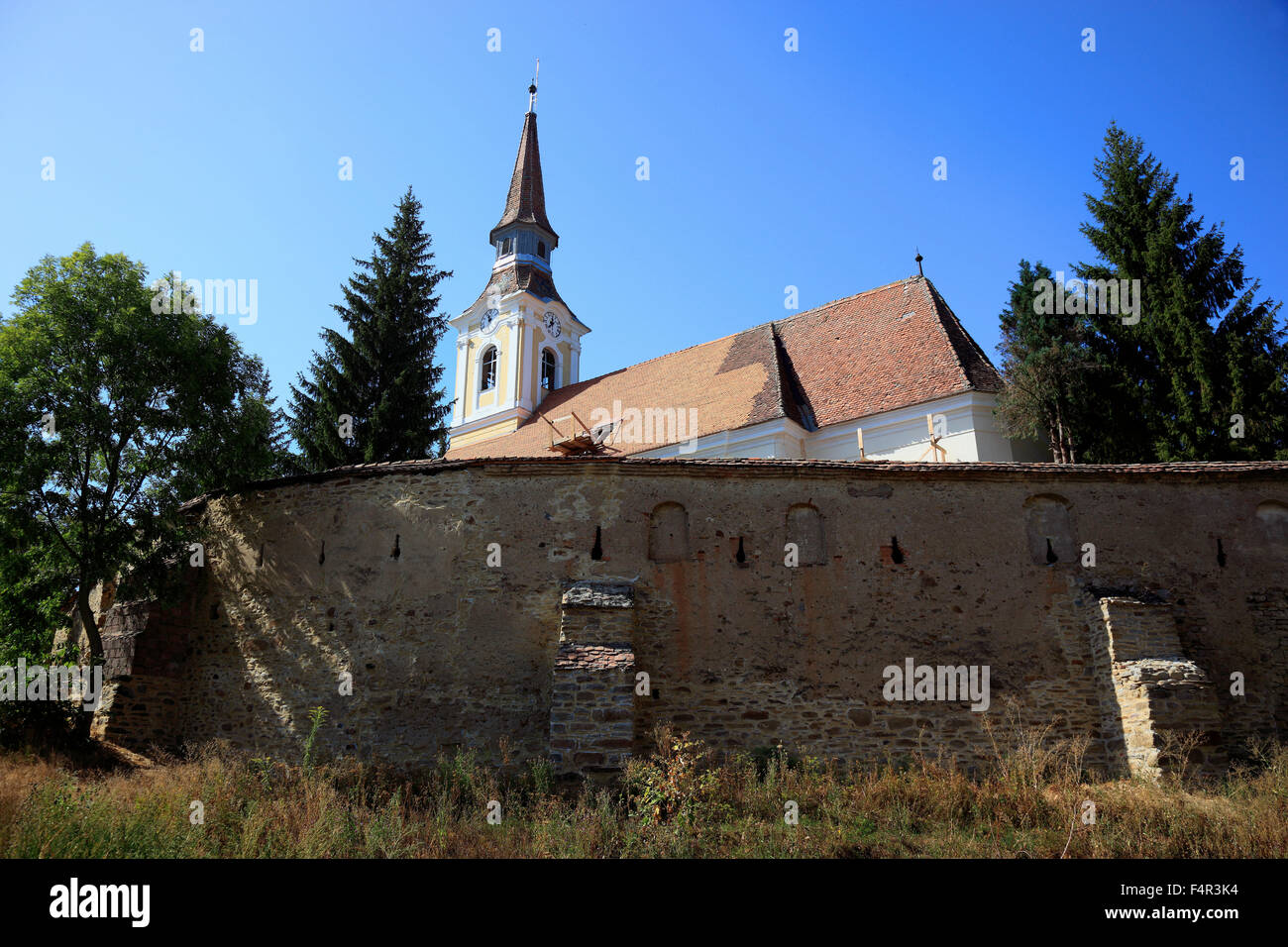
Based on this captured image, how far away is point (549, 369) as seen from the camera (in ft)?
118

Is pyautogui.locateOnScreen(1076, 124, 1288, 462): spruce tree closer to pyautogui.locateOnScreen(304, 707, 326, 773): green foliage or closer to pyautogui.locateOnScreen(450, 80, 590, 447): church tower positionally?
pyautogui.locateOnScreen(304, 707, 326, 773): green foliage

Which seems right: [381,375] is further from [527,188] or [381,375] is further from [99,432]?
[527,188]

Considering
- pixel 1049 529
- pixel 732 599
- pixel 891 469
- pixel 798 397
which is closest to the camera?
pixel 732 599

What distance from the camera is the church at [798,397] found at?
66.7ft

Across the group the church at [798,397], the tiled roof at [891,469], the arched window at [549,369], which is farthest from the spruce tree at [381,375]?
the arched window at [549,369]

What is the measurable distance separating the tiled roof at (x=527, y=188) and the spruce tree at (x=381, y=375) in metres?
15.5

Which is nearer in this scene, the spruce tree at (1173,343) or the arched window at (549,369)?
the spruce tree at (1173,343)

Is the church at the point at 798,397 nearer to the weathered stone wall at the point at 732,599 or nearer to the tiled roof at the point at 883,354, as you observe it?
the tiled roof at the point at 883,354

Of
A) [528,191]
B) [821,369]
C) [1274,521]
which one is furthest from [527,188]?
[1274,521]

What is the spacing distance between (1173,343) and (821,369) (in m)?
8.63

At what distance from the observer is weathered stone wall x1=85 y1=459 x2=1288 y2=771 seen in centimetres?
1128

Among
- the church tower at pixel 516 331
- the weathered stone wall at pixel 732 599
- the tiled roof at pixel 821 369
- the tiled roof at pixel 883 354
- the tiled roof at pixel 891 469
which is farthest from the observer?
the church tower at pixel 516 331

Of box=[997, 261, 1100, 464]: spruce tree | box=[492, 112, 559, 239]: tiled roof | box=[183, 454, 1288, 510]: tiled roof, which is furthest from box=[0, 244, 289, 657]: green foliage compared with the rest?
box=[492, 112, 559, 239]: tiled roof
